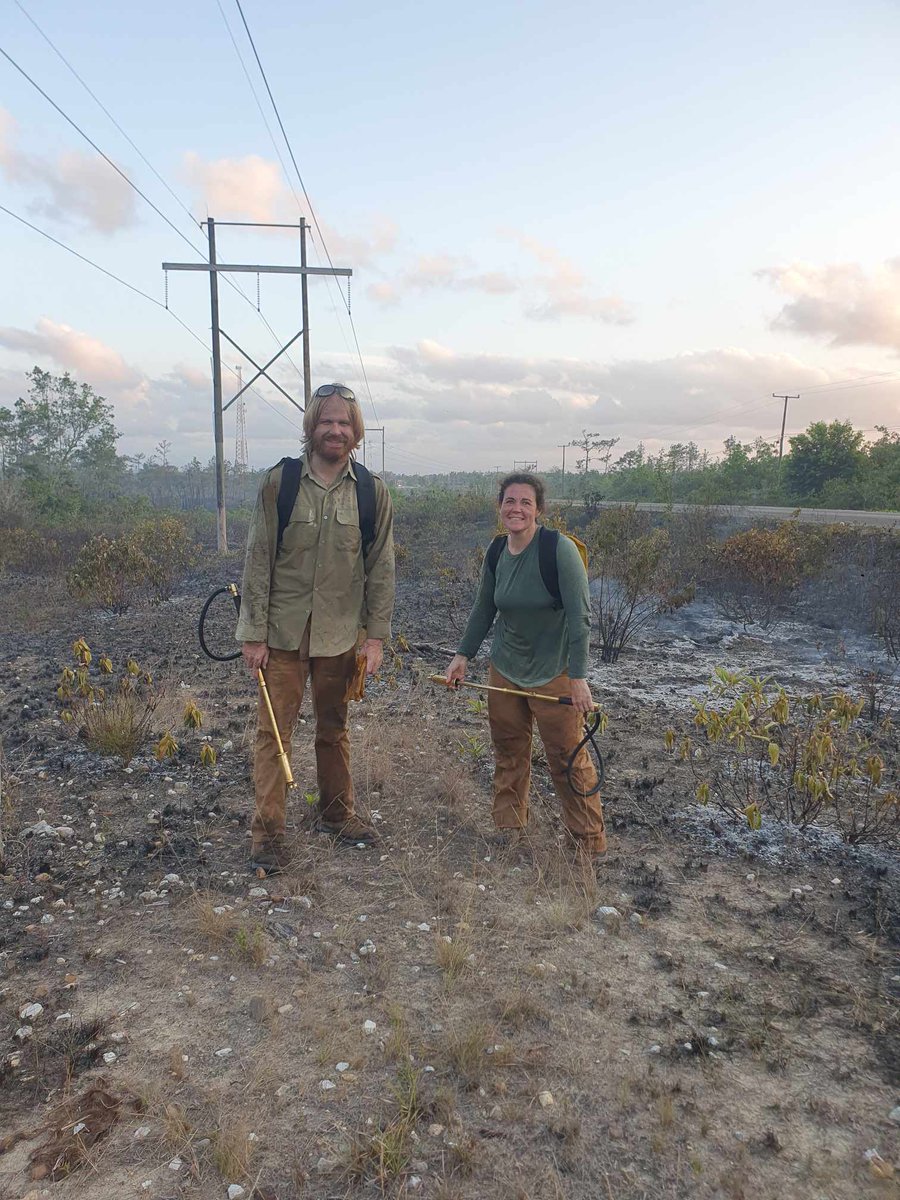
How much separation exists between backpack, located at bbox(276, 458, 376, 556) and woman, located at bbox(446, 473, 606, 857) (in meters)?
0.59

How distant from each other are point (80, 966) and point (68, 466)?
33.4 metres

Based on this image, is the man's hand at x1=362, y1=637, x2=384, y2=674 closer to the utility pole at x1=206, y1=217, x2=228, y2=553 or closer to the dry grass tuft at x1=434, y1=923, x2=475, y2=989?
the dry grass tuft at x1=434, y1=923, x2=475, y2=989

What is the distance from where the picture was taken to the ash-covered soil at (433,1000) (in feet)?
6.37

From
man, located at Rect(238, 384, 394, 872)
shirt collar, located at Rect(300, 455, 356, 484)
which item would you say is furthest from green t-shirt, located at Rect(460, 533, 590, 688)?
shirt collar, located at Rect(300, 455, 356, 484)

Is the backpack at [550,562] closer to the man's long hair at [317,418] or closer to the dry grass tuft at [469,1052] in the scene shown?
the man's long hair at [317,418]

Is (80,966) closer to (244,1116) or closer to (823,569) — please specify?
(244,1116)

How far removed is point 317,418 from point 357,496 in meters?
0.38

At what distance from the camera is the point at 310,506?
326 cm

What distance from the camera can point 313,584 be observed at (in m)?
3.30

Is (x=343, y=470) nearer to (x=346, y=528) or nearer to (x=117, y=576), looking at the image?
(x=346, y=528)

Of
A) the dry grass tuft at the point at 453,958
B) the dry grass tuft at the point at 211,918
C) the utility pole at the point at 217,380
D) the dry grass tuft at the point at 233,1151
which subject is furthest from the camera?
the utility pole at the point at 217,380

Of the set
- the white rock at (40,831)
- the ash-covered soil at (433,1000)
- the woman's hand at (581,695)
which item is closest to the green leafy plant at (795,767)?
the ash-covered soil at (433,1000)

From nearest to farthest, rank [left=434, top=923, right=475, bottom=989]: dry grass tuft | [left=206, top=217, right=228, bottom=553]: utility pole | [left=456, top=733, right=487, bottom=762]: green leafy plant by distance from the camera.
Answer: [left=434, top=923, right=475, bottom=989]: dry grass tuft, [left=456, top=733, right=487, bottom=762]: green leafy plant, [left=206, top=217, right=228, bottom=553]: utility pole

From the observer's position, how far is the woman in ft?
10.9
